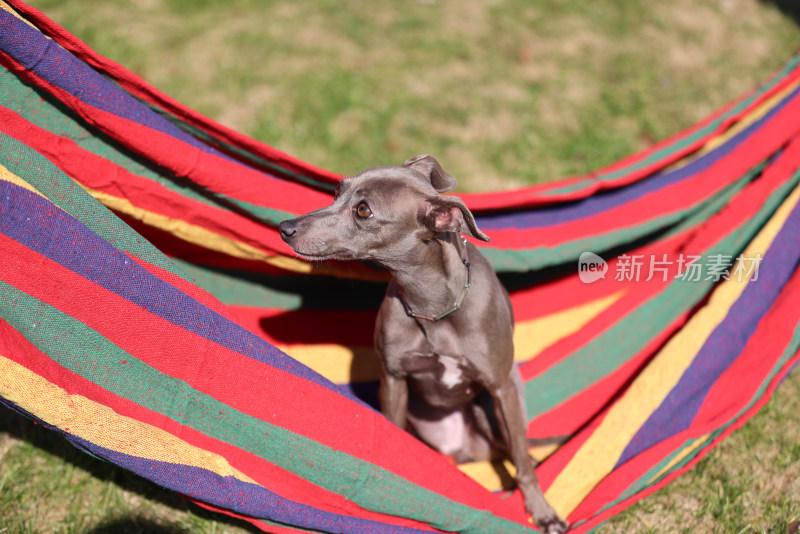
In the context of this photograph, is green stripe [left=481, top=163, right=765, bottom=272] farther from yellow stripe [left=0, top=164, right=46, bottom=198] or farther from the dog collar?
yellow stripe [left=0, top=164, right=46, bottom=198]

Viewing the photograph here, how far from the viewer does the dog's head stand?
2852 mm

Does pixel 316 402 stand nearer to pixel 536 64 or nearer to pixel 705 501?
pixel 705 501

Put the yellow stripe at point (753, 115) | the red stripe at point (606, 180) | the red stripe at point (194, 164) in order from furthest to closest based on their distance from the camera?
the yellow stripe at point (753, 115) → the red stripe at point (606, 180) → the red stripe at point (194, 164)

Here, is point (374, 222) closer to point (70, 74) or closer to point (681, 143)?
point (70, 74)

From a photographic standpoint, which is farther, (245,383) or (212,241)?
(212,241)

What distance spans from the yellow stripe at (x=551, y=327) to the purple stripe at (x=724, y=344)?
0.74m

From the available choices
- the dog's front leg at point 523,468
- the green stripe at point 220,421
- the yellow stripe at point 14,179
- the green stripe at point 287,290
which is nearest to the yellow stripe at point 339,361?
the green stripe at point 287,290

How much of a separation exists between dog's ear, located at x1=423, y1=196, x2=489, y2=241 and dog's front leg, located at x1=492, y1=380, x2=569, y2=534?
2.96ft

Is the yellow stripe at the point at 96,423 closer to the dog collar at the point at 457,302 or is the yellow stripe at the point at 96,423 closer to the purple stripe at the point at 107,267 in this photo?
the purple stripe at the point at 107,267

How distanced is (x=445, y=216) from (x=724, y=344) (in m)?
2.06

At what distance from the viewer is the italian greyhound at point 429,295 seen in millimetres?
2863

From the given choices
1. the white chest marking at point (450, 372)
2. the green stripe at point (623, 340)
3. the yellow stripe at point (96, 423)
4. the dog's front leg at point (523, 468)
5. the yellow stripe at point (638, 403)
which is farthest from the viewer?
the green stripe at point (623, 340)

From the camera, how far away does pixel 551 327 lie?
4355mm

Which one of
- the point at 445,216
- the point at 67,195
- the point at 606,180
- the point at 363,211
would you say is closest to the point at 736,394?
the point at 606,180
